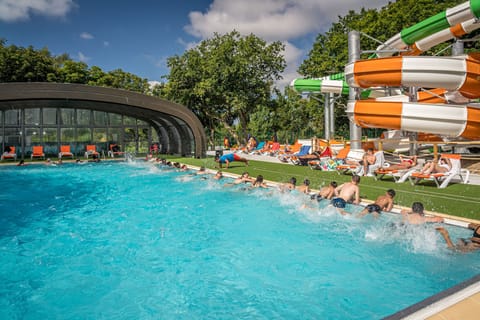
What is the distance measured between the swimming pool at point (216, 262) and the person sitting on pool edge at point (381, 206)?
21 centimetres

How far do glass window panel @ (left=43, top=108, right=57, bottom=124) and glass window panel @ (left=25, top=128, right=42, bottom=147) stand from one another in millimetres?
892

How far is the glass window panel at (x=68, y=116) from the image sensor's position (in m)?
23.7

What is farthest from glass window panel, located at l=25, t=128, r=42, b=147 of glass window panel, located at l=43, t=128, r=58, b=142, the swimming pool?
the swimming pool

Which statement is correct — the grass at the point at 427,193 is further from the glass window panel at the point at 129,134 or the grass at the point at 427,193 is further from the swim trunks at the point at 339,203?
the glass window panel at the point at 129,134

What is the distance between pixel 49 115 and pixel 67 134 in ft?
5.82

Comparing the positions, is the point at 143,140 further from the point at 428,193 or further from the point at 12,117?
the point at 428,193

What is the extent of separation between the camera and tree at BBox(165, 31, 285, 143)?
1227 inches

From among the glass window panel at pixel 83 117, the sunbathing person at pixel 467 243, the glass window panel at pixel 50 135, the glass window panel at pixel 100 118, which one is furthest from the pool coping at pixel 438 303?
the glass window panel at pixel 50 135

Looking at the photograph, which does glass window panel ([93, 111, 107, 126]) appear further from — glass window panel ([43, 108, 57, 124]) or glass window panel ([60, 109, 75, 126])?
glass window panel ([43, 108, 57, 124])

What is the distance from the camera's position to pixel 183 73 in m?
32.2

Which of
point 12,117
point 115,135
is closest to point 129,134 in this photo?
point 115,135

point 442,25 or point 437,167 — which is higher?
point 442,25

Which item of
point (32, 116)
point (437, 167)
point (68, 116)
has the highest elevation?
point (68, 116)

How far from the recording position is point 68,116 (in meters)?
23.9
